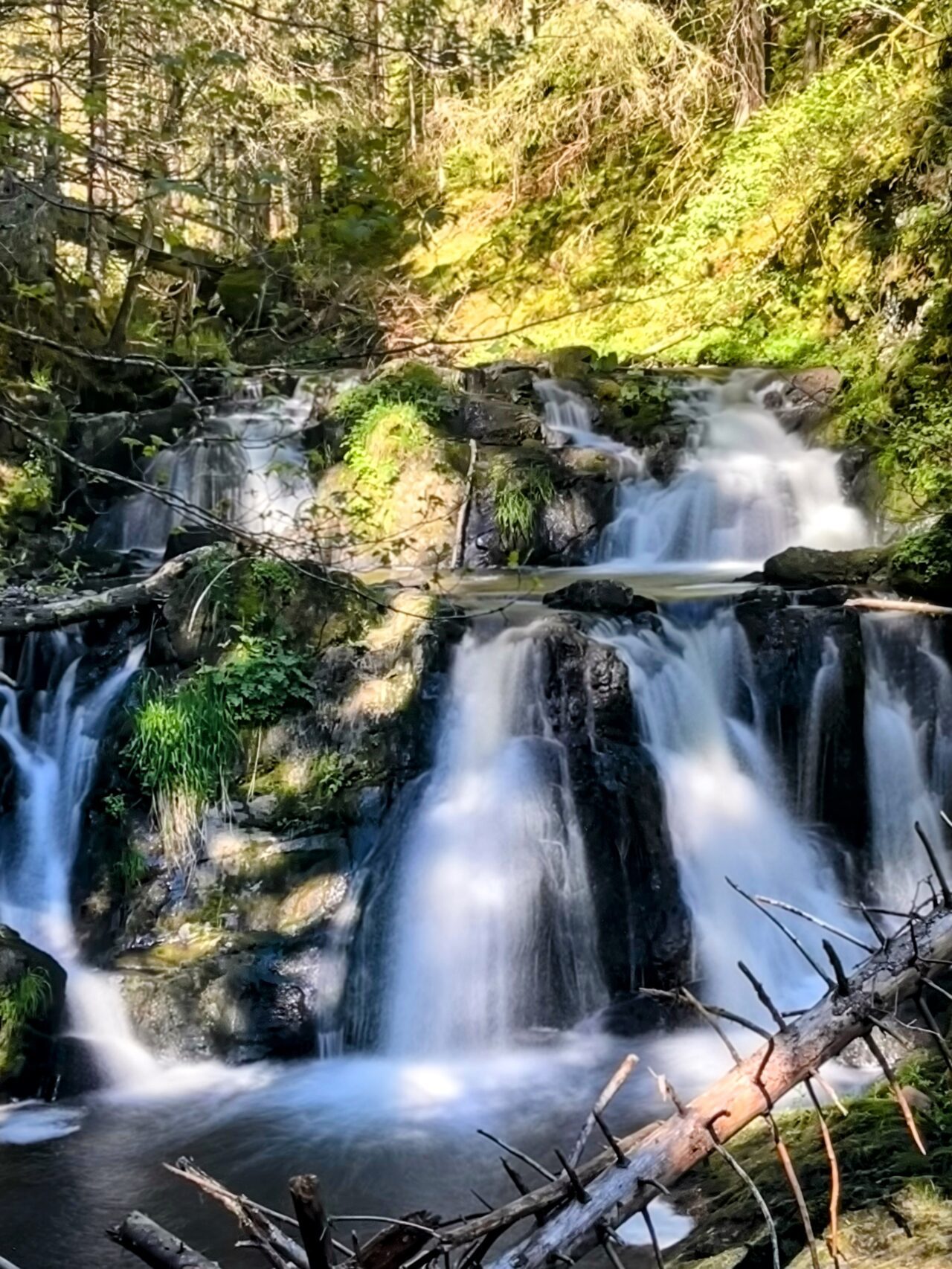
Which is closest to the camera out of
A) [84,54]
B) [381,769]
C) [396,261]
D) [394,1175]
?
[84,54]

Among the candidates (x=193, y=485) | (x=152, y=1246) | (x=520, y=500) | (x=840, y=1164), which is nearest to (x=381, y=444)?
(x=520, y=500)

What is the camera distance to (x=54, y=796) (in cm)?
762

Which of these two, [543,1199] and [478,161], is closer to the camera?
[543,1199]

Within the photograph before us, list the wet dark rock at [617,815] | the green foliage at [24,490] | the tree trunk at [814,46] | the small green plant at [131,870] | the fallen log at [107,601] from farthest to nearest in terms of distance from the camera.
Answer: the tree trunk at [814,46], the green foliage at [24,490], the small green plant at [131,870], the wet dark rock at [617,815], the fallen log at [107,601]

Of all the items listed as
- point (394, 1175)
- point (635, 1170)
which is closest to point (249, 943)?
point (394, 1175)

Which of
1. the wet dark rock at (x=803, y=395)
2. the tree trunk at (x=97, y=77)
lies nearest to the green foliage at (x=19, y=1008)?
the tree trunk at (x=97, y=77)

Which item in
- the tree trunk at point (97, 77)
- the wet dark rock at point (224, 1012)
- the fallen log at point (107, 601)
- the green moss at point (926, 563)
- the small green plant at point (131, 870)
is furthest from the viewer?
the green moss at point (926, 563)

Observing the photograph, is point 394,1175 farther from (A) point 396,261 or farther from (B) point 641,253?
(B) point 641,253

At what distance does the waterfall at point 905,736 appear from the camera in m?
7.38

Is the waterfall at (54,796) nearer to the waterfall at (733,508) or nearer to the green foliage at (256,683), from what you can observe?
Result: the green foliage at (256,683)

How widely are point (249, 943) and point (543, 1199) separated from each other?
17.6 feet

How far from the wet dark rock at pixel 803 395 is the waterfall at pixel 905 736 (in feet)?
12.8

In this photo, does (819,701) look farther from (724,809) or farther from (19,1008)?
(19,1008)

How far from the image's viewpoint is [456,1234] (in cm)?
144
